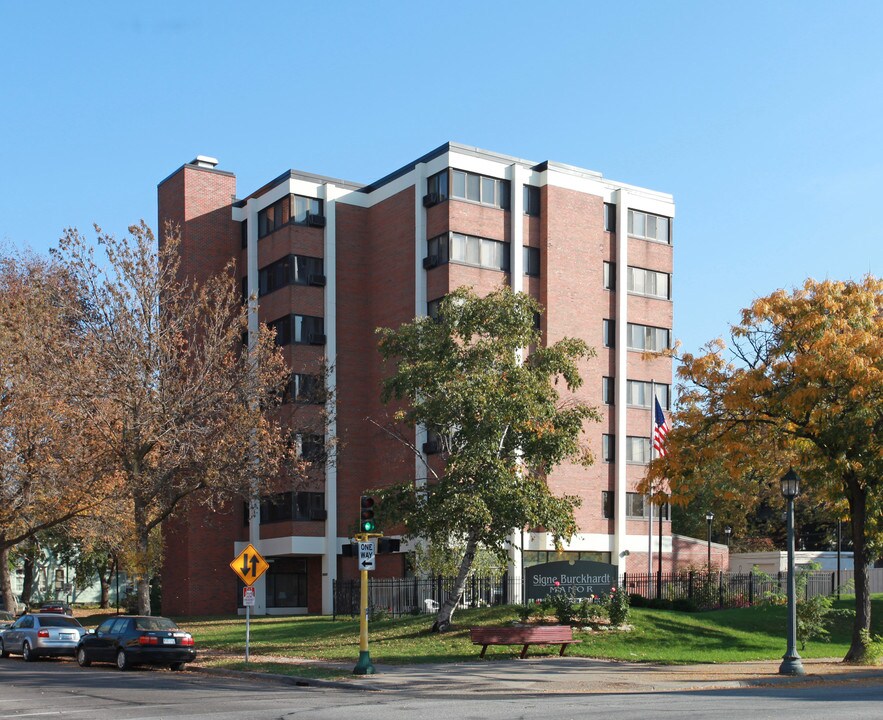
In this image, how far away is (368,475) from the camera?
5512cm

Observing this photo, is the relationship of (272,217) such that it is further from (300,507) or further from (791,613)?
(791,613)

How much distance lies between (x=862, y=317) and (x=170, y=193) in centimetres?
4054

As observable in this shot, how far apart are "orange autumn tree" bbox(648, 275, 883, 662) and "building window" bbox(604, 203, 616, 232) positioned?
28.2 metres

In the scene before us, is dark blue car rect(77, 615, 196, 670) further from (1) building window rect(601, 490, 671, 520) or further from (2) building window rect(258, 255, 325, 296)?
(1) building window rect(601, 490, 671, 520)

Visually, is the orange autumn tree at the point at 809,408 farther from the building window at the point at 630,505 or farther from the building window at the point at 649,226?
the building window at the point at 649,226

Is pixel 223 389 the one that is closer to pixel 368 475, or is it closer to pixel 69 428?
pixel 69 428

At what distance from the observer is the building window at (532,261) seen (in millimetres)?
52719

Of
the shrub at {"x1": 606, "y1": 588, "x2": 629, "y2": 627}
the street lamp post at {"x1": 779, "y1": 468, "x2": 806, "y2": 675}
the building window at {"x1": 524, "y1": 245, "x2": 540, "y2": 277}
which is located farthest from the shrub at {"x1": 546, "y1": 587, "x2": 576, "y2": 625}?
the building window at {"x1": 524, "y1": 245, "x2": 540, "y2": 277}

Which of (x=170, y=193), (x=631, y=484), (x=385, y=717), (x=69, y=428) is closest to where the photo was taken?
(x=385, y=717)

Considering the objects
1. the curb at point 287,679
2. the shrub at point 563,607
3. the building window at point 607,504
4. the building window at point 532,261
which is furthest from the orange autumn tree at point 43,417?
the building window at point 607,504

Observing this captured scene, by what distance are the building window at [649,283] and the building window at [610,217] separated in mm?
2151

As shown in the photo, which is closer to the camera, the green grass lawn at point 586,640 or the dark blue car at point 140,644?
the dark blue car at point 140,644

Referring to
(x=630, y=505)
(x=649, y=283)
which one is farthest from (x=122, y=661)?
(x=649, y=283)

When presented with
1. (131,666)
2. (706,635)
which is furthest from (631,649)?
(131,666)
